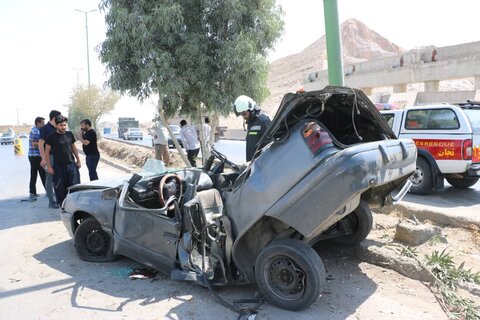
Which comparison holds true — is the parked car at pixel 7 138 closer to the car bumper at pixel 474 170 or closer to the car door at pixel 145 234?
the car door at pixel 145 234

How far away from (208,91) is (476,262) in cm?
578

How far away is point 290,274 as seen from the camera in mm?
3457

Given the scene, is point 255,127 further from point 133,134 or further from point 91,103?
point 133,134

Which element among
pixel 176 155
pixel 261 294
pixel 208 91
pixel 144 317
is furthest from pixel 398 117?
pixel 176 155

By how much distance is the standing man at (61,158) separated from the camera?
23.9ft


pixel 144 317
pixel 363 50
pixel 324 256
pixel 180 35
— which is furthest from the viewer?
pixel 363 50

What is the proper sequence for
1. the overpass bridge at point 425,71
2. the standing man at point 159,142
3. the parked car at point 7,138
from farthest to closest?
the parked car at point 7,138 → the overpass bridge at point 425,71 → the standing man at point 159,142

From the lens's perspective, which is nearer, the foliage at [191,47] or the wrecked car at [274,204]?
the wrecked car at [274,204]

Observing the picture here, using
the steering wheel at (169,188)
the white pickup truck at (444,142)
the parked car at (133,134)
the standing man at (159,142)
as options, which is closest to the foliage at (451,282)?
the steering wheel at (169,188)

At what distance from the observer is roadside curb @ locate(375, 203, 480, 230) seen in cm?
556

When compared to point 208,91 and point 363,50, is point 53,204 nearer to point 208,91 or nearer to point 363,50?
point 208,91

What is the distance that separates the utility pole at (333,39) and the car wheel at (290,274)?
2736 millimetres

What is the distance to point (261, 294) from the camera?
371 centimetres

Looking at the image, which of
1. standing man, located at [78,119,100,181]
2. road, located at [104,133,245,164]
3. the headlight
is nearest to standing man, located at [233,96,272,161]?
the headlight
